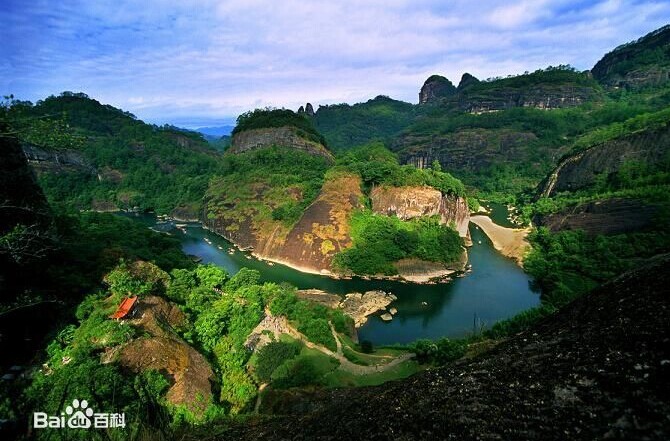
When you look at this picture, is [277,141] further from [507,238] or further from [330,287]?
[507,238]

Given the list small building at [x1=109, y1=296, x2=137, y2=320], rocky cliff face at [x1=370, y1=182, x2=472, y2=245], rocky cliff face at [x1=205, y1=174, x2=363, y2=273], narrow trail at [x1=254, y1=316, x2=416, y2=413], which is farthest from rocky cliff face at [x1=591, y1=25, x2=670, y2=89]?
small building at [x1=109, y1=296, x2=137, y2=320]

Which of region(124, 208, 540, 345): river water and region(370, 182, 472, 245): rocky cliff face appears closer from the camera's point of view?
region(124, 208, 540, 345): river water

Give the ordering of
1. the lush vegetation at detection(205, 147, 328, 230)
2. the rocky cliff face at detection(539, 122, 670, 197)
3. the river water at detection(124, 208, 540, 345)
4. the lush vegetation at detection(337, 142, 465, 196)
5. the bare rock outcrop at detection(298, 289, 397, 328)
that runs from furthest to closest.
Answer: the lush vegetation at detection(205, 147, 328, 230)
the lush vegetation at detection(337, 142, 465, 196)
the rocky cliff face at detection(539, 122, 670, 197)
the bare rock outcrop at detection(298, 289, 397, 328)
the river water at detection(124, 208, 540, 345)

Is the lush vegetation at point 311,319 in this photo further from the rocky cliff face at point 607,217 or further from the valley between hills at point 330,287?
the rocky cliff face at point 607,217

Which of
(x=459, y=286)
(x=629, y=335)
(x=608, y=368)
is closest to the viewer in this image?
(x=608, y=368)

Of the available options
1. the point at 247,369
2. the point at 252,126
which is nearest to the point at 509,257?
the point at 247,369

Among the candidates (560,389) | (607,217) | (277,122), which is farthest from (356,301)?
(277,122)

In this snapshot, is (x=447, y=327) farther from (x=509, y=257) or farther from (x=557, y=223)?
(x=557, y=223)

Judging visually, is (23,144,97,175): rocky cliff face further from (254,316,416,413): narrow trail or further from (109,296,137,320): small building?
(109,296,137,320): small building
